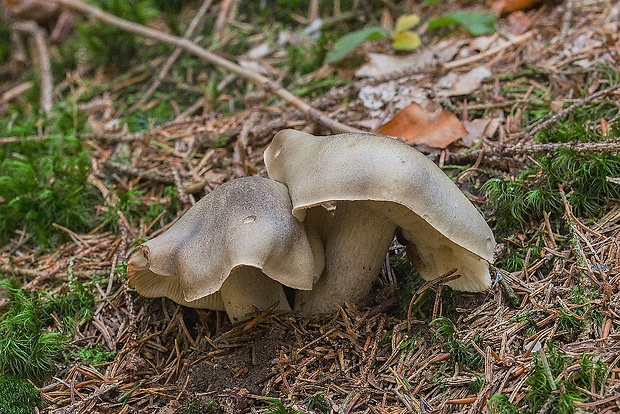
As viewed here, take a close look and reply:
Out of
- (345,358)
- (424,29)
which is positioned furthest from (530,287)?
(424,29)

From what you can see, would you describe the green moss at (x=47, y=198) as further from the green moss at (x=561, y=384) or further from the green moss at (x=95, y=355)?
the green moss at (x=561, y=384)

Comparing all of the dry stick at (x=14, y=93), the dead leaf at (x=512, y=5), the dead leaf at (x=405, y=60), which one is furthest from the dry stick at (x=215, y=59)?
the dead leaf at (x=512, y=5)

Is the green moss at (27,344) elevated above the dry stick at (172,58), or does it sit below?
below

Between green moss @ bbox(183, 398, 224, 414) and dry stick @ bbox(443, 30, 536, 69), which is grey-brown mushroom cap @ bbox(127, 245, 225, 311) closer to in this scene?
green moss @ bbox(183, 398, 224, 414)

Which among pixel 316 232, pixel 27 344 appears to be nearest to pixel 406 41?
pixel 316 232

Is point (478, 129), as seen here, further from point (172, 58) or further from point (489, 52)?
point (172, 58)

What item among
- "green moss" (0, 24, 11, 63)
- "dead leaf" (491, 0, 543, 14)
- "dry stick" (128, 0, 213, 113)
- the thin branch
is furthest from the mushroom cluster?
"green moss" (0, 24, 11, 63)

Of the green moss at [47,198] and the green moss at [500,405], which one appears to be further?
the green moss at [47,198]
